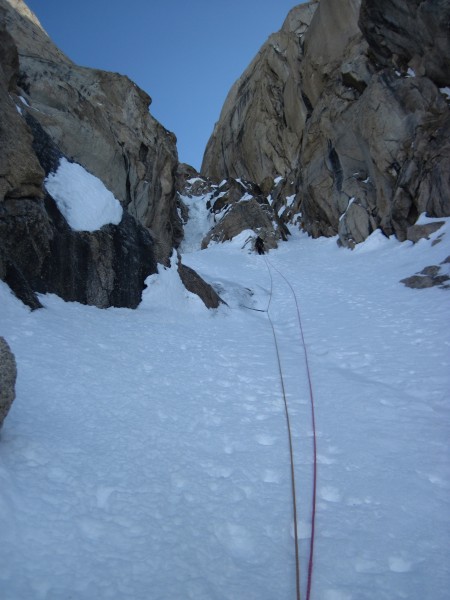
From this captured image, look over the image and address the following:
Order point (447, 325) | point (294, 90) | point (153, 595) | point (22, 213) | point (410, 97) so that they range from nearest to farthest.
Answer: point (153, 595) → point (22, 213) → point (447, 325) → point (410, 97) → point (294, 90)

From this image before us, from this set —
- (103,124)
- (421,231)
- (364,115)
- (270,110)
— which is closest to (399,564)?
(421,231)

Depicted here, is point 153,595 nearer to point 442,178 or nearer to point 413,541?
point 413,541

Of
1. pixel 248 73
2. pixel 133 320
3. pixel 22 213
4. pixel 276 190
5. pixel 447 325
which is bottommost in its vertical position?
pixel 133 320

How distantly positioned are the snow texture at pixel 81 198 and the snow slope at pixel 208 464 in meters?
2.14

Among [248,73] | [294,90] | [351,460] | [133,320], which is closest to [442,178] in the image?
Answer: [133,320]

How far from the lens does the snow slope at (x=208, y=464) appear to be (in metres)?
2.63

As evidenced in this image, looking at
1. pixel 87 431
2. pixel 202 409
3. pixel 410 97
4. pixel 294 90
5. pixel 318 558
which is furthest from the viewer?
pixel 294 90

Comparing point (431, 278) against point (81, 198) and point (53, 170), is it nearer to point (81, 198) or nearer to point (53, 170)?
point (81, 198)

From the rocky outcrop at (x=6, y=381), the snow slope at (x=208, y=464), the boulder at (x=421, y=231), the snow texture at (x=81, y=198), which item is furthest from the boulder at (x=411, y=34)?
the rocky outcrop at (x=6, y=381)

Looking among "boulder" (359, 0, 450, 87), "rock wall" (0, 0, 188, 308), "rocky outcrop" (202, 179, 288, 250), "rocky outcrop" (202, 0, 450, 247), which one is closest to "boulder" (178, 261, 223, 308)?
"rock wall" (0, 0, 188, 308)

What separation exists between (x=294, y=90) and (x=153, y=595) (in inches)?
1946

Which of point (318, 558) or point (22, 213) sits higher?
point (22, 213)

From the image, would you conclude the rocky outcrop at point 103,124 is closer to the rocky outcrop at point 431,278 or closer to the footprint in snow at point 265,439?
the rocky outcrop at point 431,278

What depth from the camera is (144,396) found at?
208 inches
